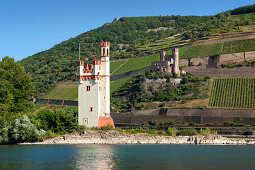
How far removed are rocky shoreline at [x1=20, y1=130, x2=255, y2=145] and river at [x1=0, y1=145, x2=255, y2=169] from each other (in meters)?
2.95

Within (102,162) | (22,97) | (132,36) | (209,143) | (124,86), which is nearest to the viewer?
(102,162)

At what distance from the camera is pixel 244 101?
83875mm

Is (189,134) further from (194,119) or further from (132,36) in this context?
(132,36)

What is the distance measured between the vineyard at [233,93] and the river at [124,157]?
30520 mm

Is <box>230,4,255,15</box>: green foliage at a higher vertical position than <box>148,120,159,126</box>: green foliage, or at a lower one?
higher

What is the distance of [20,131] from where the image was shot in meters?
52.6

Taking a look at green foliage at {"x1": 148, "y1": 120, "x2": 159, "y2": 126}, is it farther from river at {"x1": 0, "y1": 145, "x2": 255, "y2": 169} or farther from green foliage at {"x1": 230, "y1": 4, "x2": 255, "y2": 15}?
green foliage at {"x1": 230, "y1": 4, "x2": 255, "y2": 15}

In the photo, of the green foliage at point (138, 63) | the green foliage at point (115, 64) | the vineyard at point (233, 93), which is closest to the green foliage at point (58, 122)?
the vineyard at point (233, 93)

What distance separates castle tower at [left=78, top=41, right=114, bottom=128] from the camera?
58.5 meters

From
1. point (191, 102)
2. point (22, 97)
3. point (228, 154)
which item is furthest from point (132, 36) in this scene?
point (228, 154)

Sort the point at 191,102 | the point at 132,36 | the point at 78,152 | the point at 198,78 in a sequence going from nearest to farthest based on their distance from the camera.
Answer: the point at 78,152, the point at 191,102, the point at 198,78, the point at 132,36

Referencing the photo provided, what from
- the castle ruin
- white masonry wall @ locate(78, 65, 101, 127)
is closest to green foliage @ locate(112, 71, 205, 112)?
the castle ruin

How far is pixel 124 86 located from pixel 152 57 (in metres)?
18.5

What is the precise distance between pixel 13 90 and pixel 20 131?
12353 millimetres
